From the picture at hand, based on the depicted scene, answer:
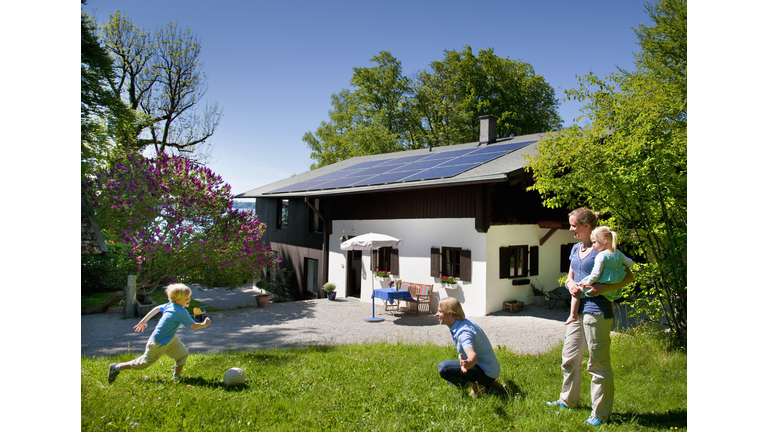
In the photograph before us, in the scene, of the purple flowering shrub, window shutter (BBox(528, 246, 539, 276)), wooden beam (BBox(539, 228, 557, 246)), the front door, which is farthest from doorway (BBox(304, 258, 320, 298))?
wooden beam (BBox(539, 228, 557, 246))

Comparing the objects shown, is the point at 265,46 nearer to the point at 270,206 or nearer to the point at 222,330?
→ the point at 222,330

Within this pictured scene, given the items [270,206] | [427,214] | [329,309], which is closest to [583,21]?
[427,214]

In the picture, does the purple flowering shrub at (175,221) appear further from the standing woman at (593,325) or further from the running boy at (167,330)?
the standing woman at (593,325)

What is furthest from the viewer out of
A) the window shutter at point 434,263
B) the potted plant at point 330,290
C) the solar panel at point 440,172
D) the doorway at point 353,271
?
the doorway at point 353,271

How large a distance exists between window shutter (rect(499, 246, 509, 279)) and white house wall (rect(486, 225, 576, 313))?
0.10m

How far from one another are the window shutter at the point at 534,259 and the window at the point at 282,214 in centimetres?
1134

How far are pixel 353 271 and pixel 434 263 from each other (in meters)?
4.26

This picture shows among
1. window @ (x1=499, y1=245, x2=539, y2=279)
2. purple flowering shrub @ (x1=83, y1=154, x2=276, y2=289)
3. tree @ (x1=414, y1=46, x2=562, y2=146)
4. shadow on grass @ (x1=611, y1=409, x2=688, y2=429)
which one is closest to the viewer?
shadow on grass @ (x1=611, y1=409, x2=688, y2=429)

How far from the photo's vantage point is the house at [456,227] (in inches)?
443

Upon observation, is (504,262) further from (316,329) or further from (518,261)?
(316,329)

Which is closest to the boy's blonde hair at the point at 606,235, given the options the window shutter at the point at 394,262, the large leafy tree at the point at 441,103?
the window shutter at the point at 394,262

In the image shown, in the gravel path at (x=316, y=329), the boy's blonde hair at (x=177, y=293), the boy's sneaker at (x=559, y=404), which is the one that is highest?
the boy's blonde hair at (x=177, y=293)

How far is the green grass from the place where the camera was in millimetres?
3881

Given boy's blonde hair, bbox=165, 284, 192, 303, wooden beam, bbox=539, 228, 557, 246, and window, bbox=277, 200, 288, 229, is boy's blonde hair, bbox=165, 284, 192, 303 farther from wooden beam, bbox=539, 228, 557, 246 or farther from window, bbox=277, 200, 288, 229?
window, bbox=277, 200, 288, 229
